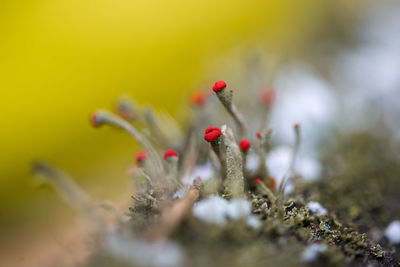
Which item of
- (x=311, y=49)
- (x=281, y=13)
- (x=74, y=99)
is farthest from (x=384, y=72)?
(x=74, y=99)

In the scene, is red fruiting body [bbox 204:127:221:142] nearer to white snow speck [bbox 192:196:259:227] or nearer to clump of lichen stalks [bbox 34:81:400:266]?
clump of lichen stalks [bbox 34:81:400:266]

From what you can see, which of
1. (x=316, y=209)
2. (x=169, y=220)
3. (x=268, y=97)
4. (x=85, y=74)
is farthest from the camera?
(x=85, y=74)

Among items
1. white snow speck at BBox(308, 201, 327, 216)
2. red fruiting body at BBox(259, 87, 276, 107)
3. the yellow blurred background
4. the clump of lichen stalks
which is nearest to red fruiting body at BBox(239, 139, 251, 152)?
the clump of lichen stalks

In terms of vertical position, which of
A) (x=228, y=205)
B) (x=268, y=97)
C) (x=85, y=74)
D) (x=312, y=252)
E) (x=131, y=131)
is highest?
(x=85, y=74)

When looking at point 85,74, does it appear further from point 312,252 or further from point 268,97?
point 312,252

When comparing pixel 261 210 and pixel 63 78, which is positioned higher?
pixel 63 78

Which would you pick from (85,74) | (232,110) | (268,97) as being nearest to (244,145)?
(232,110)

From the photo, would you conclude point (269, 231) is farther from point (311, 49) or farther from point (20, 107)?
point (311, 49)

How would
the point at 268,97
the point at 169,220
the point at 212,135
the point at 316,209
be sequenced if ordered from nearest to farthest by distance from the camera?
the point at 169,220 < the point at 212,135 < the point at 316,209 < the point at 268,97
